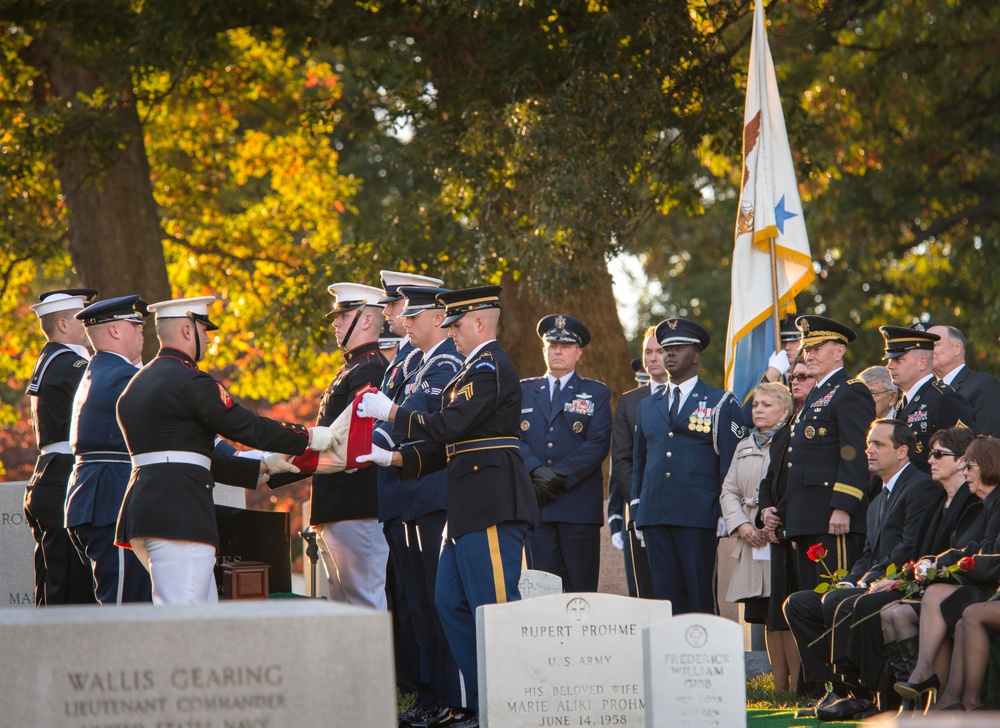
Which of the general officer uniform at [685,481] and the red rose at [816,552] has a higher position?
the general officer uniform at [685,481]

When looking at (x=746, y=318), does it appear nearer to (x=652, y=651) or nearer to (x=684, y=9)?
(x=684, y=9)

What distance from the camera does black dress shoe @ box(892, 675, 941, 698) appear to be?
22.5 feet

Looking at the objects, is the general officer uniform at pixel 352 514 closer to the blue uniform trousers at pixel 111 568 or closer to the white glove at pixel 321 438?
the white glove at pixel 321 438

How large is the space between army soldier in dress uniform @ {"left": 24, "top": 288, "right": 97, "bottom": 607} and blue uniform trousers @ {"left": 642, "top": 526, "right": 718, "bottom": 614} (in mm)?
3536

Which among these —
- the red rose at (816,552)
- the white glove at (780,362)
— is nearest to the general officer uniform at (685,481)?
the white glove at (780,362)

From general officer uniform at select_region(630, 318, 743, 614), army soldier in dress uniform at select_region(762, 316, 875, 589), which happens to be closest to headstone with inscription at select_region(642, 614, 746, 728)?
army soldier in dress uniform at select_region(762, 316, 875, 589)

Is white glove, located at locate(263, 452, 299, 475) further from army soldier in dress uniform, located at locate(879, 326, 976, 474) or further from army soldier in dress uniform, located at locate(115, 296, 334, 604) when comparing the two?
army soldier in dress uniform, located at locate(879, 326, 976, 474)

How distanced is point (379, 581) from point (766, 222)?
4451 millimetres

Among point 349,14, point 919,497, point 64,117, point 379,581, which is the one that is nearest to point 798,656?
point 919,497

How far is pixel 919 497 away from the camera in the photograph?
25.1 ft

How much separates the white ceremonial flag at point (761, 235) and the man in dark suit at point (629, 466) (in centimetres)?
70

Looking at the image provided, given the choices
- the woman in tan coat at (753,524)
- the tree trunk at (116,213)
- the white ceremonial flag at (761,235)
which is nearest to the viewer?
the woman in tan coat at (753,524)

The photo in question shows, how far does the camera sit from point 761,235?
35.2 feet

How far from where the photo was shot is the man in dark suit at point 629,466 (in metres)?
9.74
